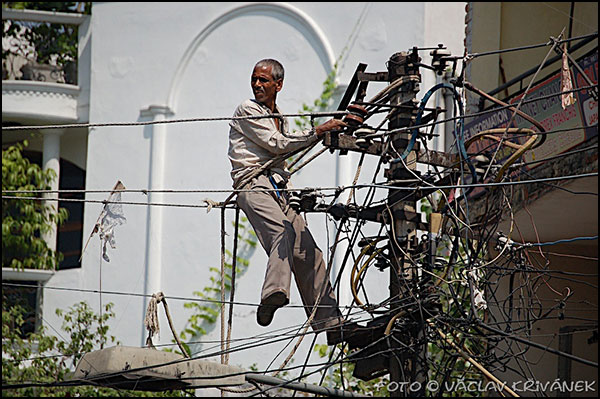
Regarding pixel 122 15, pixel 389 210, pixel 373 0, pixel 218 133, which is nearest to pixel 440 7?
pixel 373 0

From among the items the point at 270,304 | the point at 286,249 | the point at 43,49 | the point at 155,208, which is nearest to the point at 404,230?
the point at 286,249

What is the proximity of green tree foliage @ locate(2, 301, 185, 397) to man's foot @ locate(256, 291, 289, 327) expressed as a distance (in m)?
7.42

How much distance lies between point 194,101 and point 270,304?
29.6 feet

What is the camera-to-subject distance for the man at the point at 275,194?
31.0 ft

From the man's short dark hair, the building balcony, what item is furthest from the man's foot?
the building balcony

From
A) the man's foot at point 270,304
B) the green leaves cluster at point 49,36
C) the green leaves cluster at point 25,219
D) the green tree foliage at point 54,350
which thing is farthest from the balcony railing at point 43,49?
the man's foot at point 270,304

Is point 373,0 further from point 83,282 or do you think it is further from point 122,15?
point 83,282

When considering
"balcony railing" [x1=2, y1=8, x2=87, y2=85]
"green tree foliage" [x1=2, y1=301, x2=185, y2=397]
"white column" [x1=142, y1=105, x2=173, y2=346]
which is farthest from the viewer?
"balcony railing" [x1=2, y1=8, x2=87, y2=85]

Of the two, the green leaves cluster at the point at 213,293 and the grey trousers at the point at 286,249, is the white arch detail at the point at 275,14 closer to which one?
the green leaves cluster at the point at 213,293

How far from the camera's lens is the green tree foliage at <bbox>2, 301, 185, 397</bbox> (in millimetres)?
16469

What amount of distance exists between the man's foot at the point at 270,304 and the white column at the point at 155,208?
7.77 m

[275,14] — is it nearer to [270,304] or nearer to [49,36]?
[49,36]

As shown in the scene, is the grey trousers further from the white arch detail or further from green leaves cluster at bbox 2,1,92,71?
green leaves cluster at bbox 2,1,92,71

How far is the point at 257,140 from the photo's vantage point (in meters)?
9.54
